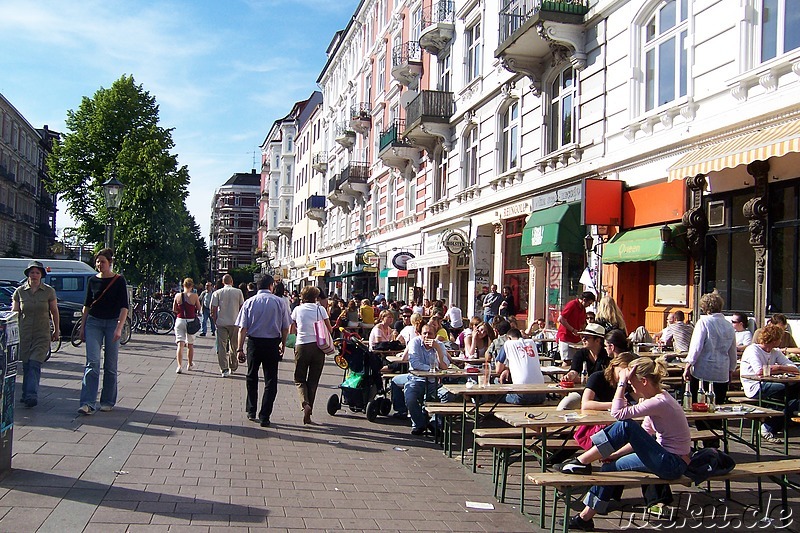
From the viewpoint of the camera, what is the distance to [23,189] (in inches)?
2894

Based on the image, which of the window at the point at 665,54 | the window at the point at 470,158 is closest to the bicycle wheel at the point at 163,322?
the window at the point at 470,158

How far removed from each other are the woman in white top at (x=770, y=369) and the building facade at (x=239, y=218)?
403ft

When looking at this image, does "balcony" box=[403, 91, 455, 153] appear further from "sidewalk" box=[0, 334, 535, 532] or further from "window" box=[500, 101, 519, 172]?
"sidewalk" box=[0, 334, 535, 532]

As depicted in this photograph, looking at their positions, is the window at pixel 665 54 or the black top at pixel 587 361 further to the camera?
the window at pixel 665 54

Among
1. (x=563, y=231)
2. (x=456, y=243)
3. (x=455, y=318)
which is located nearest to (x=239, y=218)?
(x=456, y=243)

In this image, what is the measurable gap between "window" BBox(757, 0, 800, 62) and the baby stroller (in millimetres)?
7579

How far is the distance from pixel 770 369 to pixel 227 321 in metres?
9.28

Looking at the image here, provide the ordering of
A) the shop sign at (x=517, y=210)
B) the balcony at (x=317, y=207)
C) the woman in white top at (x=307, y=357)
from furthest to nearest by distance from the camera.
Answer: the balcony at (x=317, y=207) < the shop sign at (x=517, y=210) < the woman in white top at (x=307, y=357)

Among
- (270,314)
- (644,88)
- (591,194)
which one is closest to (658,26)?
(644,88)

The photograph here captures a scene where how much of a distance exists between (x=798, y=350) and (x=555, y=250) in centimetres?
679

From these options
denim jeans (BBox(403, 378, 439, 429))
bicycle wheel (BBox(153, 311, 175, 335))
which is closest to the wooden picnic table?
denim jeans (BBox(403, 378, 439, 429))

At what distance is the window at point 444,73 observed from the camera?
27984mm

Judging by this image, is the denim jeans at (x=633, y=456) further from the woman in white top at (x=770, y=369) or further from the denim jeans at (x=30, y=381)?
the denim jeans at (x=30, y=381)

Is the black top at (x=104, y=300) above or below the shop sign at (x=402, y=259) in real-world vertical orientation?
below
